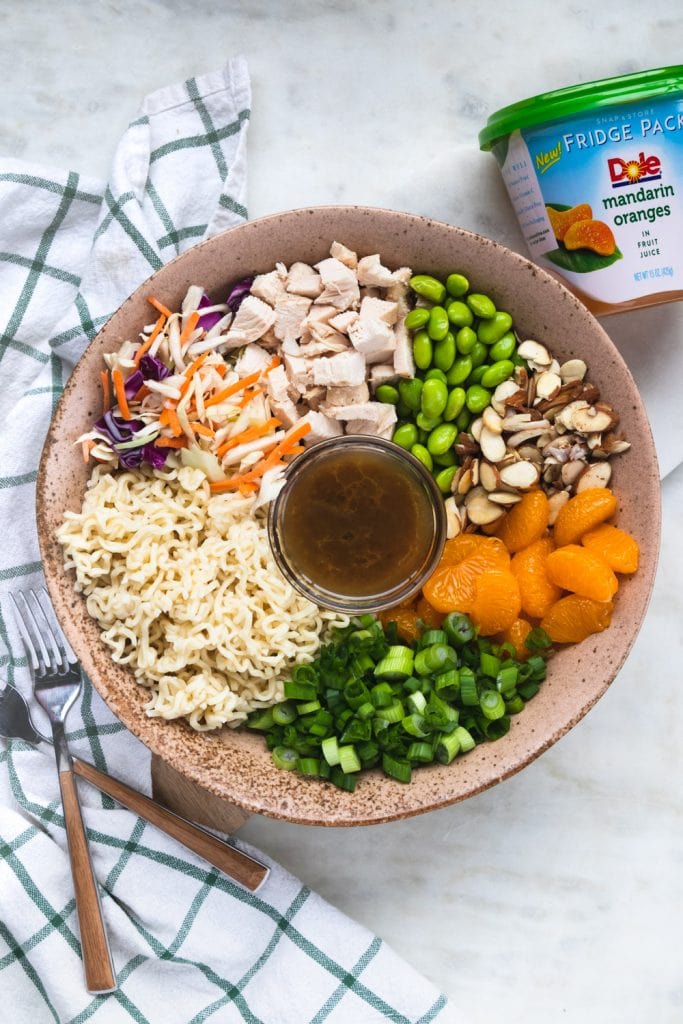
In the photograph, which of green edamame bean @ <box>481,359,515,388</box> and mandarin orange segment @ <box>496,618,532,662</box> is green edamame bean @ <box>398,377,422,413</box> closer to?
green edamame bean @ <box>481,359,515,388</box>

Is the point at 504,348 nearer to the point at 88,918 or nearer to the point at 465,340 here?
the point at 465,340

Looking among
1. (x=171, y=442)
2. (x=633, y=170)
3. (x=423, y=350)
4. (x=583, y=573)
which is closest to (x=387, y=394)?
(x=423, y=350)

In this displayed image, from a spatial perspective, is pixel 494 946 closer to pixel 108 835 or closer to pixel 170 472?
pixel 108 835

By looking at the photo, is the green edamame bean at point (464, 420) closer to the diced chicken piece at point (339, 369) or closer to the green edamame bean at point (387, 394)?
the green edamame bean at point (387, 394)

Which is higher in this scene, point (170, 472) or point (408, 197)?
point (408, 197)

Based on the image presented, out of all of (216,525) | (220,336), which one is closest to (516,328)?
(220,336)

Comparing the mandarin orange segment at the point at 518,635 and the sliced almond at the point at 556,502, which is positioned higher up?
the sliced almond at the point at 556,502

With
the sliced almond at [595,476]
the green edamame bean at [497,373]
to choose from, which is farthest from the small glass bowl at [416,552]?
the sliced almond at [595,476]
